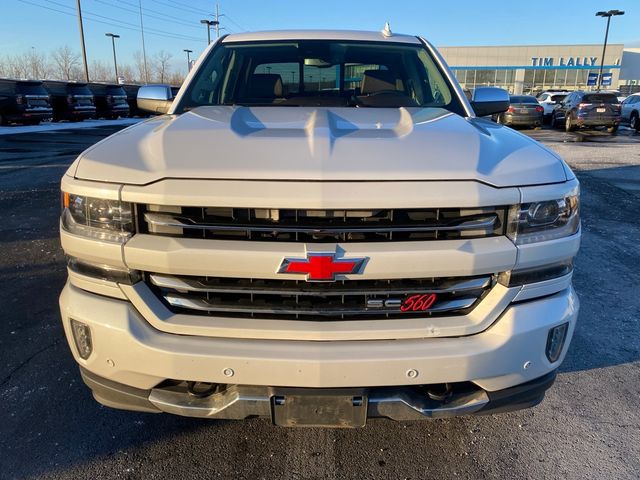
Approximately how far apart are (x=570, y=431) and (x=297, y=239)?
179 centimetres

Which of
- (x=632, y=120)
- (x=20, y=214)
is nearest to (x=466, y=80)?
(x=632, y=120)

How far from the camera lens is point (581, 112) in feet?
64.9

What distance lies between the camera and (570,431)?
2.51m

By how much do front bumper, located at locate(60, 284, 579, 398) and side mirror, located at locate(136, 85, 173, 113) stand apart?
1881 mm

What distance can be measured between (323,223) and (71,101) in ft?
77.1

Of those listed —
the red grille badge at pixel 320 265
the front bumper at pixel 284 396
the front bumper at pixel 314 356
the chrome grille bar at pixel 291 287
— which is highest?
the red grille badge at pixel 320 265

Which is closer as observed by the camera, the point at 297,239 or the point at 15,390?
the point at 297,239

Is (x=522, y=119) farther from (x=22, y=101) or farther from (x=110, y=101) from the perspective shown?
(x=22, y=101)

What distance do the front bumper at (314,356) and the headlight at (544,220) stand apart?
0.26m

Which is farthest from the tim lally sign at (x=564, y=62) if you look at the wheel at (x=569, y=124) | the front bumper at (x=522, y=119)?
the front bumper at (x=522, y=119)

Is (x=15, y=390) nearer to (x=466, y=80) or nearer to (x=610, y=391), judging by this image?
(x=610, y=391)

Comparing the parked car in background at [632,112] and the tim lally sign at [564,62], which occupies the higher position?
the tim lally sign at [564,62]

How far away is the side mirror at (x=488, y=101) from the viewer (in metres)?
3.55

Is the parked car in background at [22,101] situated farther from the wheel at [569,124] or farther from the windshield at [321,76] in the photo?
the wheel at [569,124]
